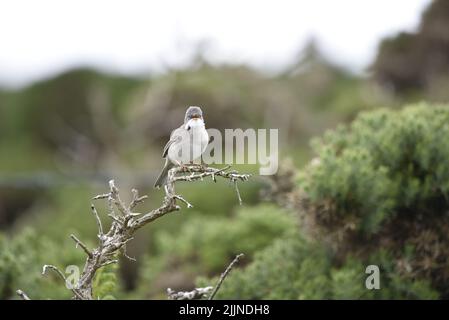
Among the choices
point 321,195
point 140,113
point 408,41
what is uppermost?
point 408,41

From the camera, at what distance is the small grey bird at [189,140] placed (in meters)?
4.56

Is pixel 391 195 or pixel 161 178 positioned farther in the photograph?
pixel 391 195

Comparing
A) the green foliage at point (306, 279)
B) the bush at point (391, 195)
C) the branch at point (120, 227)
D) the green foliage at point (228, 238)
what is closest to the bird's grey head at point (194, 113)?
the branch at point (120, 227)

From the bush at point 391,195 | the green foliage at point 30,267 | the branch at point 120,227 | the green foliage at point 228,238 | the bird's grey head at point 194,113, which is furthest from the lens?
the green foliage at point 228,238

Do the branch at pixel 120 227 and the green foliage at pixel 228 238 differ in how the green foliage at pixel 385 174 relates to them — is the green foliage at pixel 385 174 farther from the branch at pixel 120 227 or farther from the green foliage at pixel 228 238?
Answer: the green foliage at pixel 228 238

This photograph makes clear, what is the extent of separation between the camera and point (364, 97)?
18000 mm

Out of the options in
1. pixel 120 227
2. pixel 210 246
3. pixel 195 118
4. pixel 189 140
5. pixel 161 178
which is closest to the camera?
pixel 120 227

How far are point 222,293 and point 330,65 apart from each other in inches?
707

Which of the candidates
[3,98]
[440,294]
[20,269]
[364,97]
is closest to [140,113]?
[364,97]

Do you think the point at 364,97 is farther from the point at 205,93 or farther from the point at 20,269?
the point at 20,269

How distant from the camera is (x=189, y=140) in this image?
4.70m

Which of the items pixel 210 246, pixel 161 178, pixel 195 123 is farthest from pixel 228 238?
pixel 195 123

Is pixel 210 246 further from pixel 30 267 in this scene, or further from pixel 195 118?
pixel 195 118

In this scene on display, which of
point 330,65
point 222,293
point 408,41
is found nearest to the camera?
point 222,293
